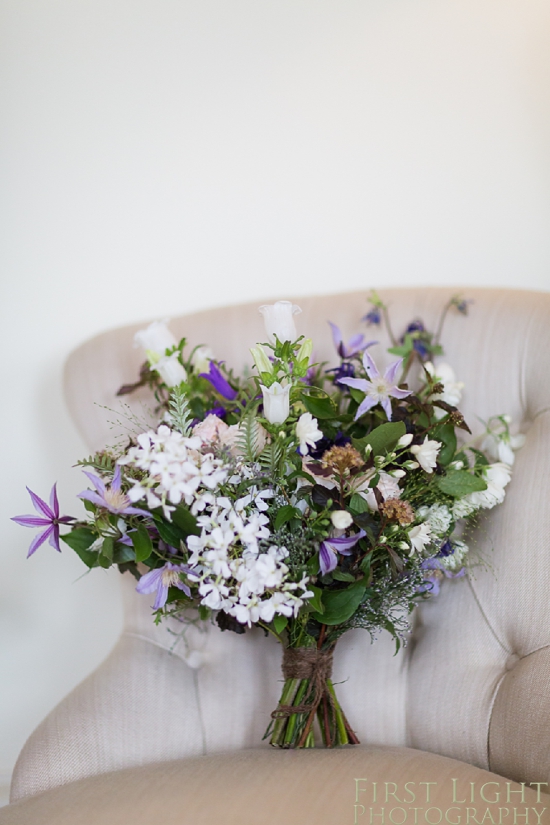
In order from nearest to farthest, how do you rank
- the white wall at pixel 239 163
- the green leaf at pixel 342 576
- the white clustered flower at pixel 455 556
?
the green leaf at pixel 342 576 → the white clustered flower at pixel 455 556 → the white wall at pixel 239 163

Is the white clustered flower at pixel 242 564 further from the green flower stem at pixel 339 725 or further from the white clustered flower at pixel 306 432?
the green flower stem at pixel 339 725

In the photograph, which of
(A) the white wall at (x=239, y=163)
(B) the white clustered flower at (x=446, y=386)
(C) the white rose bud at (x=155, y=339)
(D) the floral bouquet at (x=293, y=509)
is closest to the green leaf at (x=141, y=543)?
(D) the floral bouquet at (x=293, y=509)

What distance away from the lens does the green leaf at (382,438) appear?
0.82m

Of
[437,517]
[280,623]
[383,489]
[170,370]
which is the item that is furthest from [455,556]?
[170,370]

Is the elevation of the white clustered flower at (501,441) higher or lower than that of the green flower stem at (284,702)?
higher

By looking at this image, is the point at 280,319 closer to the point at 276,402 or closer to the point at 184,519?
the point at 276,402

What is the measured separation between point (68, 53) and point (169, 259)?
458 millimetres

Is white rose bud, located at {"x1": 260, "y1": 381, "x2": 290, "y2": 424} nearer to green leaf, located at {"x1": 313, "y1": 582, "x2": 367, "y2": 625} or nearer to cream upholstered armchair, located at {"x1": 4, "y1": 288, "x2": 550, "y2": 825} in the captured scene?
green leaf, located at {"x1": 313, "y1": 582, "x2": 367, "y2": 625}

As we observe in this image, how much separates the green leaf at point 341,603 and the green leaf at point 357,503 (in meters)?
0.10

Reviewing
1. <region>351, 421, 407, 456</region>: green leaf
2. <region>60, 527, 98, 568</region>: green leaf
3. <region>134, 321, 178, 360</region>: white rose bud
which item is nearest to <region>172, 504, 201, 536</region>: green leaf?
<region>60, 527, 98, 568</region>: green leaf

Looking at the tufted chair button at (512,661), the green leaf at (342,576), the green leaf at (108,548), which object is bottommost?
the tufted chair button at (512,661)

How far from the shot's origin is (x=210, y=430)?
789 millimetres

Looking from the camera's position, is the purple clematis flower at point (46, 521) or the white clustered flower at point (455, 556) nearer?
the purple clematis flower at point (46, 521)

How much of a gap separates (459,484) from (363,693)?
40 centimetres
